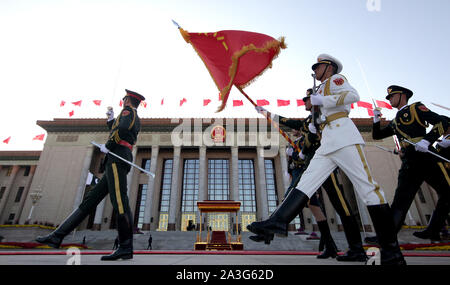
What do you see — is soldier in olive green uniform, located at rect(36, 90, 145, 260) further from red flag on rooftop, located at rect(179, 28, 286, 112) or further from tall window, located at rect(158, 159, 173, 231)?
tall window, located at rect(158, 159, 173, 231)

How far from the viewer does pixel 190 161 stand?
94.6 ft

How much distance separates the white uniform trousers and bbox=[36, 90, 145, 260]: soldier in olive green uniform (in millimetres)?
2217

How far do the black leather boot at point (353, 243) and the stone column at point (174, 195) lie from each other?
72.5ft

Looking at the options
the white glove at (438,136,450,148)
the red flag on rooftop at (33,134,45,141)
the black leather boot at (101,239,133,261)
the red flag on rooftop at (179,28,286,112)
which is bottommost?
the black leather boot at (101,239,133,261)

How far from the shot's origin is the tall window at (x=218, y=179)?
27.1 m

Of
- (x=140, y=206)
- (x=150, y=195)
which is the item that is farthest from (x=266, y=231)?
(x=140, y=206)

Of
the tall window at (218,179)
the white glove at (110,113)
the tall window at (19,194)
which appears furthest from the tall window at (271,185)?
the tall window at (19,194)

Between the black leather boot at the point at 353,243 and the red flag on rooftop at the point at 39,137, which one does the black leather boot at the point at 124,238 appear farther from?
the red flag on rooftop at the point at 39,137

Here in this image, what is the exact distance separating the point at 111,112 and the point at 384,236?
395 centimetres

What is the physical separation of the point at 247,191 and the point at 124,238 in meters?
24.9

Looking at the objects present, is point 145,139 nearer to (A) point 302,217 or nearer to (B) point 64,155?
(B) point 64,155

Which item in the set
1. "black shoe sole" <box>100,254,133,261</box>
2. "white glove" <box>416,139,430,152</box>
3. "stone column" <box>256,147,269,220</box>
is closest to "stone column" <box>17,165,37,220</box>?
"stone column" <box>256,147,269,220</box>

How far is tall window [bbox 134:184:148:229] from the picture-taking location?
25094mm

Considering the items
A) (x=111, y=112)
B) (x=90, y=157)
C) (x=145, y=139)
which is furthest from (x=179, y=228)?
(x=111, y=112)
